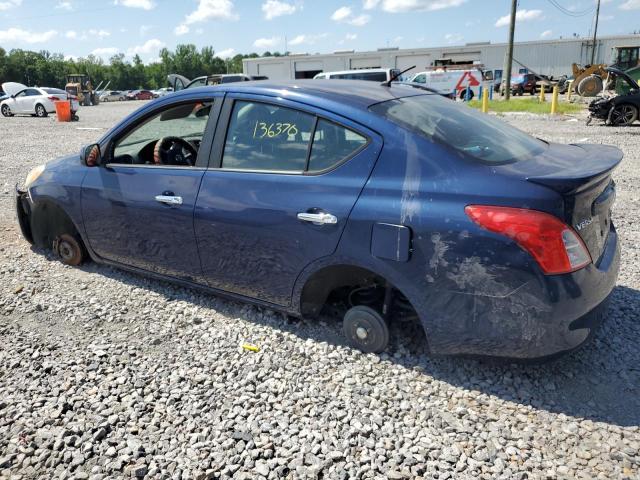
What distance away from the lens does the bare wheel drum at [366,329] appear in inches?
120

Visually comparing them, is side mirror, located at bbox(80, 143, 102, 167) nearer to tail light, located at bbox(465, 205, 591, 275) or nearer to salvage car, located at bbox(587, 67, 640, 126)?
tail light, located at bbox(465, 205, 591, 275)

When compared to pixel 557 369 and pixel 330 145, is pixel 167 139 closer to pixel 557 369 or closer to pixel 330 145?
pixel 330 145

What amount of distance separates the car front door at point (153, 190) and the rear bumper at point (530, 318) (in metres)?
1.88

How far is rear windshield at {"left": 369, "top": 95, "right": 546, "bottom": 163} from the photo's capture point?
9.25ft

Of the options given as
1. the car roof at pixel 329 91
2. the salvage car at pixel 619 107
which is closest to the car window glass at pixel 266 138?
the car roof at pixel 329 91

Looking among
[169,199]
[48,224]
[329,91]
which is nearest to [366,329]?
[329,91]

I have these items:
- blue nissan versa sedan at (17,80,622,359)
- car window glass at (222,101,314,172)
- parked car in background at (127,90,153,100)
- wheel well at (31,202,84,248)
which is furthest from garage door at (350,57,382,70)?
car window glass at (222,101,314,172)

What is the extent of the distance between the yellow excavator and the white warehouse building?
89.7 feet

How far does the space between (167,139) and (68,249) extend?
1.51m

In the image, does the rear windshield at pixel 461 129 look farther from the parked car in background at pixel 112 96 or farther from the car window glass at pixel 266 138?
the parked car in background at pixel 112 96

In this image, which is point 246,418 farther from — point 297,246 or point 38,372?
point 38,372

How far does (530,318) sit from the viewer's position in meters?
2.46

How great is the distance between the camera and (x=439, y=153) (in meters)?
2.69

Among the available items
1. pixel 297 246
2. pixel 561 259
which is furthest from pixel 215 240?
pixel 561 259
